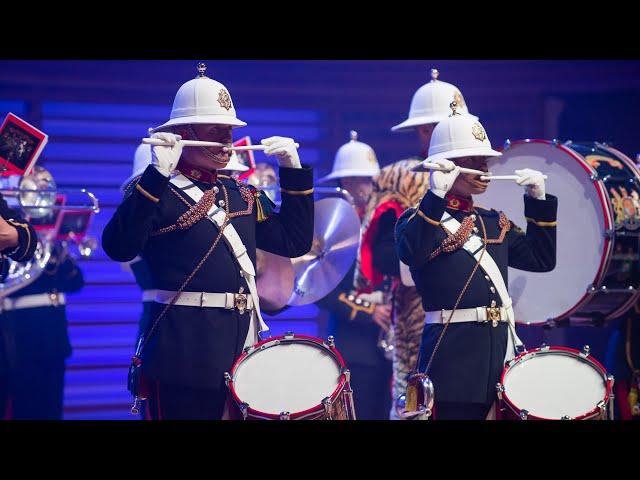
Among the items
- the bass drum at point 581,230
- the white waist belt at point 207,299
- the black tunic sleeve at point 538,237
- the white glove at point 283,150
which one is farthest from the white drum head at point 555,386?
the white glove at point 283,150

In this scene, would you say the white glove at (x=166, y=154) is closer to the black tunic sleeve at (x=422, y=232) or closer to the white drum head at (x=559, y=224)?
the black tunic sleeve at (x=422, y=232)

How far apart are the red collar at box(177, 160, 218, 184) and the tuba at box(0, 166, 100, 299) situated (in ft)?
8.12

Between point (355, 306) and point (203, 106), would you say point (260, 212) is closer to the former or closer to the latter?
point (203, 106)

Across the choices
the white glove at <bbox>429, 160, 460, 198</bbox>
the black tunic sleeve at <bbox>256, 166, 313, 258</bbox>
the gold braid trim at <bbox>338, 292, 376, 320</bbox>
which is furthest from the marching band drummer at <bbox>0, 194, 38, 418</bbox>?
the gold braid trim at <bbox>338, 292, 376, 320</bbox>

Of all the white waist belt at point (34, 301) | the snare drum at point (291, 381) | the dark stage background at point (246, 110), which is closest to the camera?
the snare drum at point (291, 381)

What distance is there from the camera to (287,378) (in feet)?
16.5

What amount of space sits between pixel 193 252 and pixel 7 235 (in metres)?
1.01

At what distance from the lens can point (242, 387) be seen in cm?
498

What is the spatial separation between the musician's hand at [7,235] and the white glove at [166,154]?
1.00m

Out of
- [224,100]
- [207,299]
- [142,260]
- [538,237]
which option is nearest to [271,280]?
[207,299]

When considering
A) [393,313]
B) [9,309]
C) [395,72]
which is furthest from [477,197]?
[395,72]

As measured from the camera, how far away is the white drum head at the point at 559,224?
6473 mm

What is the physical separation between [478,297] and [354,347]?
2223mm

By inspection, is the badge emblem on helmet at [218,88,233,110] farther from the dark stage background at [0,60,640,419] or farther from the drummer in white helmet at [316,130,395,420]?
the dark stage background at [0,60,640,419]
